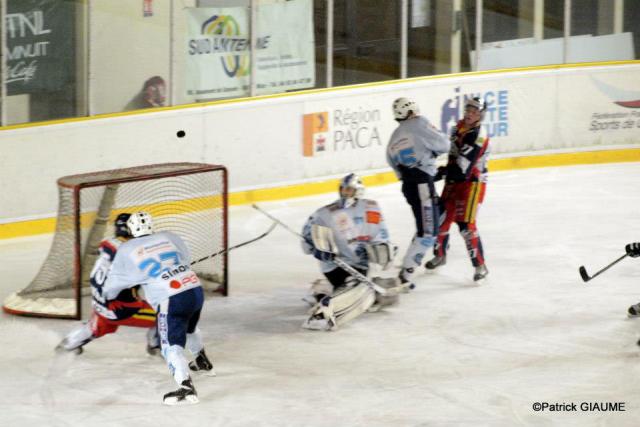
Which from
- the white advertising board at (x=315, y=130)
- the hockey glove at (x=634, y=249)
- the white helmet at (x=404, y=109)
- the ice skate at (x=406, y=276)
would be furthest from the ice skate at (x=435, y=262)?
the white advertising board at (x=315, y=130)

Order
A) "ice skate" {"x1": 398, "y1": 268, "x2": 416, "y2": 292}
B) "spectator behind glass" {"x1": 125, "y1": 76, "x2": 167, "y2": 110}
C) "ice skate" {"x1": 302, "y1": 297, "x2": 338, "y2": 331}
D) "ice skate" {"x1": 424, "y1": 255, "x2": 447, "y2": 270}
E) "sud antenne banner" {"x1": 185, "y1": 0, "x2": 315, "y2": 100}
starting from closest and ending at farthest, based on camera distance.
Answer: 1. "ice skate" {"x1": 302, "y1": 297, "x2": 338, "y2": 331}
2. "ice skate" {"x1": 398, "y1": 268, "x2": 416, "y2": 292}
3. "ice skate" {"x1": 424, "y1": 255, "x2": 447, "y2": 270}
4. "spectator behind glass" {"x1": 125, "y1": 76, "x2": 167, "y2": 110}
5. "sud antenne banner" {"x1": 185, "y1": 0, "x2": 315, "y2": 100}

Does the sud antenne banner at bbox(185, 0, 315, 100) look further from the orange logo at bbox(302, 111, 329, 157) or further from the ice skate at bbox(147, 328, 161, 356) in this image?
the ice skate at bbox(147, 328, 161, 356)

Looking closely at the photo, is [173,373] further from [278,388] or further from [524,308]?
[524,308]

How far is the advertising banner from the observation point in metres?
10.5

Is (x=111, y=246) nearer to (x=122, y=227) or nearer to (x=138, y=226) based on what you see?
(x=122, y=227)

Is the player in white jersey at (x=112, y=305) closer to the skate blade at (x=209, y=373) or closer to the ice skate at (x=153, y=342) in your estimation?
the ice skate at (x=153, y=342)

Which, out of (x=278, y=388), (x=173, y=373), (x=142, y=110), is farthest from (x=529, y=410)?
(x=142, y=110)

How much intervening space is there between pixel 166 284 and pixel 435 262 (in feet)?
11.8

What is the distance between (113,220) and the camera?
28.4 ft

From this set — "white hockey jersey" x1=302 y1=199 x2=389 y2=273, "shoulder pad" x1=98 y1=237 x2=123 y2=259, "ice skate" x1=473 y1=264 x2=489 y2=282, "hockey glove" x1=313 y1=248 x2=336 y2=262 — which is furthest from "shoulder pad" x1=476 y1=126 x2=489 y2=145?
"shoulder pad" x1=98 y1=237 x2=123 y2=259

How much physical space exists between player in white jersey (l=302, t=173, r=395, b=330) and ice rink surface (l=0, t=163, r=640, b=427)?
0.46ft

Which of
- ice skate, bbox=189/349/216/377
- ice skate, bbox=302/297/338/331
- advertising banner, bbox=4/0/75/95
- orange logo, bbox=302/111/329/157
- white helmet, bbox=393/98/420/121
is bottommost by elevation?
ice skate, bbox=189/349/216/377

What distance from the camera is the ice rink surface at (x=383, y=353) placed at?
261 inches

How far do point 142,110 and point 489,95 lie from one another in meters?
4.18
